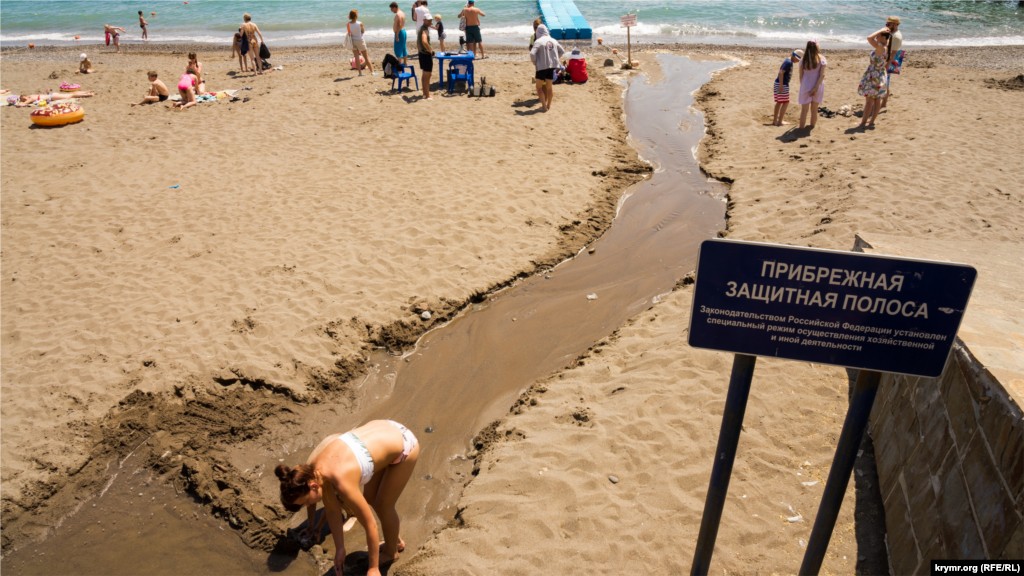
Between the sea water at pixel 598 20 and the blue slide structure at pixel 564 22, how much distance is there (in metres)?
1.03

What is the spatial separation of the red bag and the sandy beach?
1363 millimetres

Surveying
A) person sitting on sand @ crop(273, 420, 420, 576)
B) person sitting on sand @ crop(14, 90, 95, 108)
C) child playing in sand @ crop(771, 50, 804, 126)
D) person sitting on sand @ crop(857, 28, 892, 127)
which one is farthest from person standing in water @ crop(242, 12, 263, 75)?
person sitting on sand @ crop(273, 420, 420, 576)

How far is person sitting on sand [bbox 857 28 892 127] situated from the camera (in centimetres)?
952

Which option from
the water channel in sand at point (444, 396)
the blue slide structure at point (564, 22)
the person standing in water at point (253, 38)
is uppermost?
the blue slide structure at point (564, 22)

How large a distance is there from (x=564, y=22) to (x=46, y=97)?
15914 mm

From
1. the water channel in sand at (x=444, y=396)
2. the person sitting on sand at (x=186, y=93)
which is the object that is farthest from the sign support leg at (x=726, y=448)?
the person sitting on sand at (x=186, y=93)

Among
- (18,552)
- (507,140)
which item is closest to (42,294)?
(18,552)

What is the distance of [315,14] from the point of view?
28.1 metres

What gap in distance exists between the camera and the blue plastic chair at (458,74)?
42.6 ft

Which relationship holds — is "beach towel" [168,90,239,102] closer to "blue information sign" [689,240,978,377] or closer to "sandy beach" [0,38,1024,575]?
"sandy beach" [0,38,1024,575]

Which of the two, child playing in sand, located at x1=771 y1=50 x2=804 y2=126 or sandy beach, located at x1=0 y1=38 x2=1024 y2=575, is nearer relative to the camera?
sandy beach, located at x1=0 y1=38 x2=1024 y2=575

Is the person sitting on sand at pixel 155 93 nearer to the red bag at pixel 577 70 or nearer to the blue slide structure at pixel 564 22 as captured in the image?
the red bag at pixel 577 70

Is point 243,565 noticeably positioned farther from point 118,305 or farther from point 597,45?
point 597,45

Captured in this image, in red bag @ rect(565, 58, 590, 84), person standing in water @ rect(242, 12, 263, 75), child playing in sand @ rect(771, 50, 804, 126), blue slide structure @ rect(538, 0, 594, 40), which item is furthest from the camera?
blue slide structure @ rect(538, 0, 594, 40)
